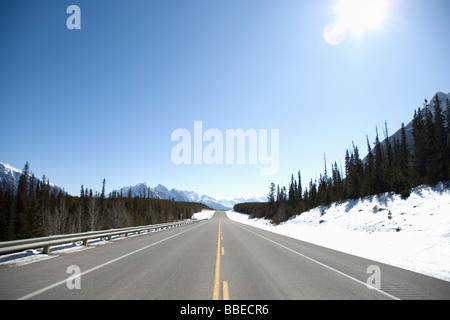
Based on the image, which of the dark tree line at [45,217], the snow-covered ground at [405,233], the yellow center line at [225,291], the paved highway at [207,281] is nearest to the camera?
the yellow center line at [225,291]

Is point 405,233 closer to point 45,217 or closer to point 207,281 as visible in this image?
point 207,281

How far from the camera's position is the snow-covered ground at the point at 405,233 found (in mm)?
10148

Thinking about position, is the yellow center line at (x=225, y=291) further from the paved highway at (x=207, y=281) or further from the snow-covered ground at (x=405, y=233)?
the snow-covered ground at (x=405, y=233)

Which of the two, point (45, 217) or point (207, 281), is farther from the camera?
point (45, 217)

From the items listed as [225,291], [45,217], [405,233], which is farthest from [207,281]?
[45,217]

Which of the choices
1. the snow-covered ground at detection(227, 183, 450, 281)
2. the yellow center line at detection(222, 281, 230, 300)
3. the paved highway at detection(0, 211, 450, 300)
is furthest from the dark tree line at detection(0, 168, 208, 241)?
the yellow center line at detection(222, 281, 230, 300)

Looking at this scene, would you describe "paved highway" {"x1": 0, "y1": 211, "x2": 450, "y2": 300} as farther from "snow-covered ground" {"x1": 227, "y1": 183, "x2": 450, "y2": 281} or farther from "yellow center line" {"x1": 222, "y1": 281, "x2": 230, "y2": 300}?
"snow-covered ground" {"x1": 227, "y1": 183, "x2": 450, "y2": 281}

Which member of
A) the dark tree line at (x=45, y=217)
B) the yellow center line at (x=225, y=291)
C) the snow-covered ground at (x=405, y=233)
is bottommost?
the dark tree line at (x=45, y=217)

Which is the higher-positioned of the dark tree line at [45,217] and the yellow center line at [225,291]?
the yellow center line at [225,291]

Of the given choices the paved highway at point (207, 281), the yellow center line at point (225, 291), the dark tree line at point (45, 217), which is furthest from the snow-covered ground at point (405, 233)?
the dark tree line at point (45, 217)

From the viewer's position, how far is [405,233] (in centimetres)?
1709

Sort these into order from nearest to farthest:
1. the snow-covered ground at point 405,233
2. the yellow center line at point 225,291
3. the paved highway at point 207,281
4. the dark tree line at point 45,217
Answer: the yellow center line at point 225,291 → the paved highway at point 207,281 → the snow-covered ground at point 405,233 → the dark tree line at point 45,217

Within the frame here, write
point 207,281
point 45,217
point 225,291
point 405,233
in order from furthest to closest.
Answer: point 45,217 < point 405,233 < point 207,281 < point 225,291
